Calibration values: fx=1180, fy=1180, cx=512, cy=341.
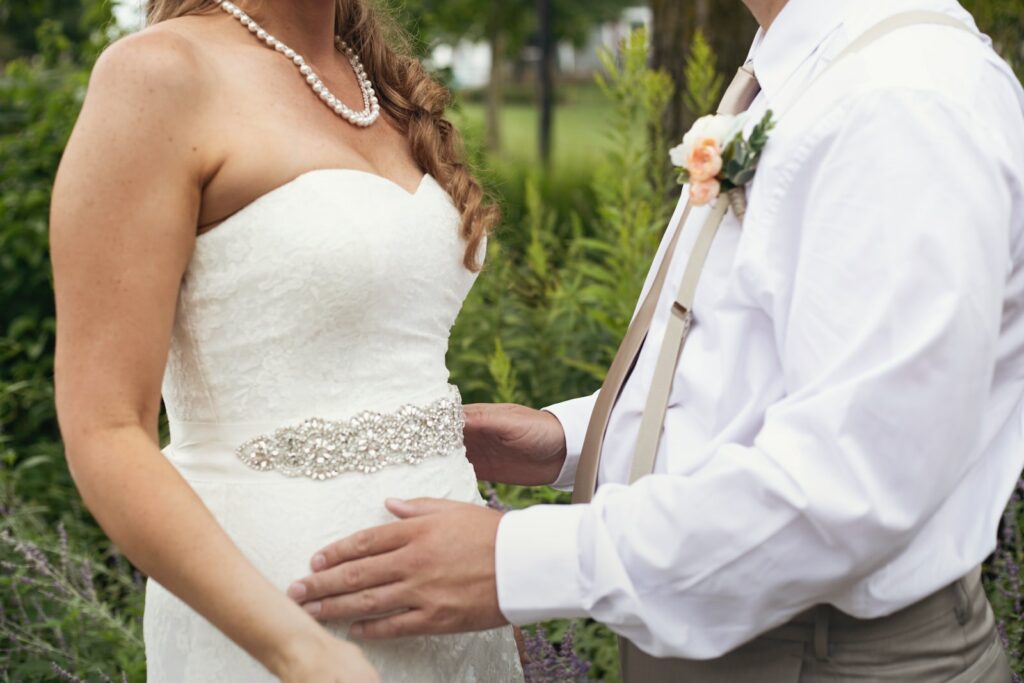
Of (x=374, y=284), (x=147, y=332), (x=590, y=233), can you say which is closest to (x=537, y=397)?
(x=374, y=284)

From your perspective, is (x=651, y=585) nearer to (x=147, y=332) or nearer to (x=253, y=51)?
(x=147, y=332)

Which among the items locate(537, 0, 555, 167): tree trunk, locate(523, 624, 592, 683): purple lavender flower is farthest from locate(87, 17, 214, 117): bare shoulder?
locate(537, 0, 555, 167): tree trunk

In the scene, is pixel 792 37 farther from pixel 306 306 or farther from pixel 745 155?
pixel 306 306

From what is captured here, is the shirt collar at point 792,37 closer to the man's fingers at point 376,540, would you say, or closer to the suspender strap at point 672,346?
the suspender strap at point 672,346

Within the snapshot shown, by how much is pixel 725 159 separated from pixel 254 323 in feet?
2.59

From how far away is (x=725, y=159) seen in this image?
1.84 metres

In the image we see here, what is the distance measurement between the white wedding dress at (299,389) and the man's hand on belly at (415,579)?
3.6 inches

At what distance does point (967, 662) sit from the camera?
6.17 ft

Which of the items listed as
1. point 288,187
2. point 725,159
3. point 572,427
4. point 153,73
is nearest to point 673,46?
point 572,427

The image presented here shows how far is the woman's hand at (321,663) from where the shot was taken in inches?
65.4

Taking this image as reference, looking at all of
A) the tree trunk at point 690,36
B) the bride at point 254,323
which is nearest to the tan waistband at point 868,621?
the bride at point 254,323

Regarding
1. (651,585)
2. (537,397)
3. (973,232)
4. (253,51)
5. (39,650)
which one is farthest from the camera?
(537,397)

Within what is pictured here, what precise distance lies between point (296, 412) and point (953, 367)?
39.9 inches

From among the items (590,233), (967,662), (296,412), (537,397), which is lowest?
(590,233)
